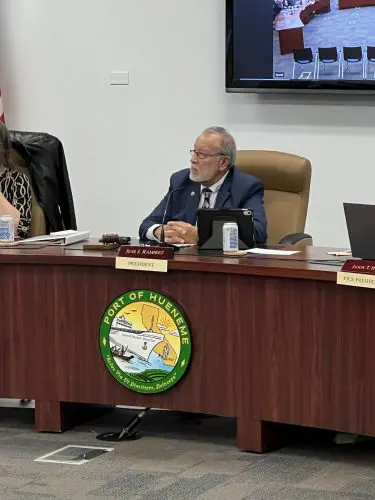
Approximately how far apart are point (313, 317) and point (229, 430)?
0.72 meters

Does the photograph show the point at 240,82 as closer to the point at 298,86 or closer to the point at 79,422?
the point at 298,86

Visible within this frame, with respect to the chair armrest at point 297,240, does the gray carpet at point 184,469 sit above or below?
below

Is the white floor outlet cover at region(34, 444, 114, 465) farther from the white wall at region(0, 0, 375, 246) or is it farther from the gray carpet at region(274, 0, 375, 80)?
the gray carpet at region(274, 0, 375, 80)

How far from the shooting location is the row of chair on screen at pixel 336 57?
5.72 m

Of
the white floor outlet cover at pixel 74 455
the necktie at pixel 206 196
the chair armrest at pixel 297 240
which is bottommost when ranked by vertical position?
the white floor outlet cover at pixel 74 455

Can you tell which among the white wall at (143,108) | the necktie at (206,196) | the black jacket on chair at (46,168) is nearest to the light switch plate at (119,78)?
the white wall at (143,108)

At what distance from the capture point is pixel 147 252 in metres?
3.99

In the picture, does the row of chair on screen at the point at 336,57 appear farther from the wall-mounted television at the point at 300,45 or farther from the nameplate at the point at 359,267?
the nameplate at the point at 359,267

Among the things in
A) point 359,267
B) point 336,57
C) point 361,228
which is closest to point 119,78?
point 336,57

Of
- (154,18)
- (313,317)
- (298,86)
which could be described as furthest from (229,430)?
(154,18)

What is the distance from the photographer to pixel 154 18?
6.30 metres

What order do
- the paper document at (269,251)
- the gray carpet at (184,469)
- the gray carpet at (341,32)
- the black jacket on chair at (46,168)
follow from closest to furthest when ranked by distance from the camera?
the gray carpet at (184,469) → the paper document at (269,251) → the black jacket on chair at (46,168) → the gray carpet at (341,32)

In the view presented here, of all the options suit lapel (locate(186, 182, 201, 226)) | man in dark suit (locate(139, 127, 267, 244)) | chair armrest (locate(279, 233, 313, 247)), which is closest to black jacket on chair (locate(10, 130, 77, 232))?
man in dark suit (locate(139, 127, 267, 244))

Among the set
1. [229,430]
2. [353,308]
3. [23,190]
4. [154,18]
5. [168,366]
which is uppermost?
[154,18]
